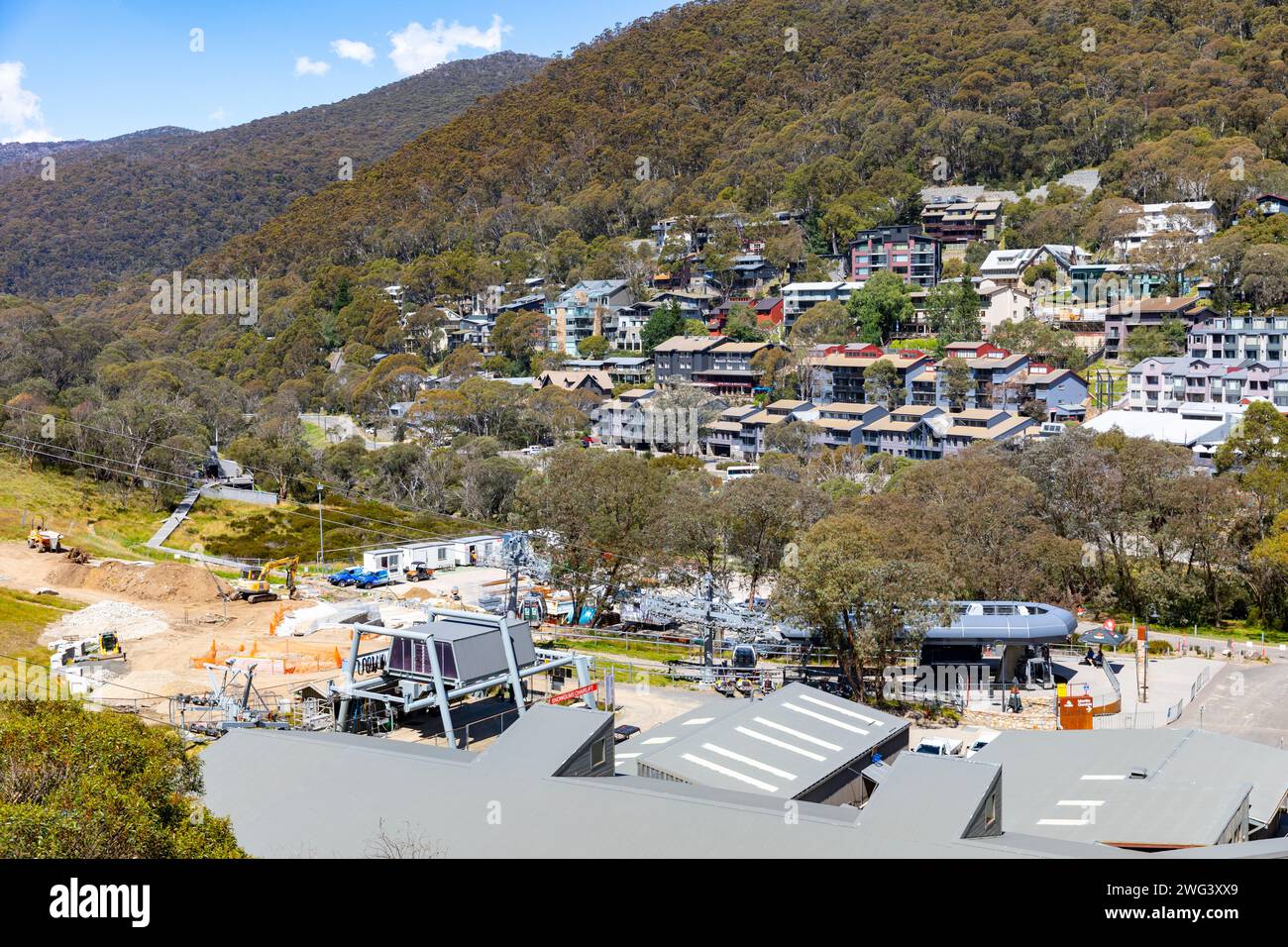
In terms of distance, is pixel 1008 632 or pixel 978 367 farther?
pixel 978 367

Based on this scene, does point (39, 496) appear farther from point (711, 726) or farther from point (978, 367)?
point (978, 367)

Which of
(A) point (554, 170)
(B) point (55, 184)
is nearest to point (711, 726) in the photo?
(A) point (554, 170)

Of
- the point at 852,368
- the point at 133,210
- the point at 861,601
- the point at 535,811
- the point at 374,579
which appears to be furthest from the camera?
the point at 133,210

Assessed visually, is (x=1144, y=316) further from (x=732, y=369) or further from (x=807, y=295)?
(x=732, y=369)

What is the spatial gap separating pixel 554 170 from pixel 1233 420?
7074 cm

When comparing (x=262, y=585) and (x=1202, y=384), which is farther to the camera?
(x=1202, y=384)

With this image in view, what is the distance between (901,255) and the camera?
2726 inches

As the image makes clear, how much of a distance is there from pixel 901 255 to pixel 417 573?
4388 cm

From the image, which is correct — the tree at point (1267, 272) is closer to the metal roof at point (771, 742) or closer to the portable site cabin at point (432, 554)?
the portable site cabin at point (432, 554)

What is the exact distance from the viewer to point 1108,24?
3639 inches

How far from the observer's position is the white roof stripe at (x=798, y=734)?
17281 millimetres

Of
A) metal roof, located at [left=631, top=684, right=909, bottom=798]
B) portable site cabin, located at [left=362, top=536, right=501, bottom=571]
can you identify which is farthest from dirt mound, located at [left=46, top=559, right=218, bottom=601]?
metal roof, located at [left=631, top=684, right=909, bottom=798]

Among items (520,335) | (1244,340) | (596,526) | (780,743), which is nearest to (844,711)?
(780,743)

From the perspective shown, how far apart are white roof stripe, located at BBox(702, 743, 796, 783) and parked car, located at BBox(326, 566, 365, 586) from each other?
1757 centimetres
